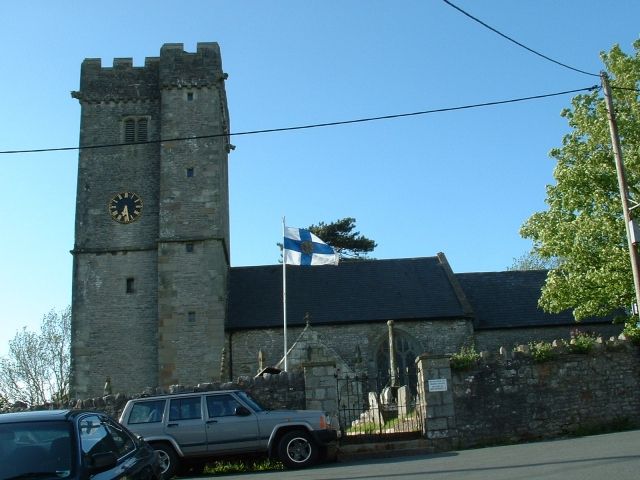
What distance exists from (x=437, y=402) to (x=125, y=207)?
1932 cm

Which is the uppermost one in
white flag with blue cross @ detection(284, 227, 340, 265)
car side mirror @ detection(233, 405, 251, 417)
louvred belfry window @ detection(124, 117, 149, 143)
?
louvred belfry window @ detection(124, 117, 149, 143)

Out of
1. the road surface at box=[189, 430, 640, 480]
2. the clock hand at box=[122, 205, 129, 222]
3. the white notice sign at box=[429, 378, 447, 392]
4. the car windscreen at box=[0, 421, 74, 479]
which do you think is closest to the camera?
the car windscreen at box=[0, 421, 74, 479]

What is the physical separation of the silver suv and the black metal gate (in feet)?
7.04

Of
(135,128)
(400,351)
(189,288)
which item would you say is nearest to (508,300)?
(400,351)

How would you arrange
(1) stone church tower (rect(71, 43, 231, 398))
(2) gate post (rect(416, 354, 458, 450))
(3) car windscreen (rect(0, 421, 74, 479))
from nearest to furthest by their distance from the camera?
1. (3) car windscreen (rect(0, 421, 74, 479))
2. (2) gate post (rect(416, 354, 458, 450))
3. (1) stone church tower (rect(71, 43, 231, 398))

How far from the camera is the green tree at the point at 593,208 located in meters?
20.9

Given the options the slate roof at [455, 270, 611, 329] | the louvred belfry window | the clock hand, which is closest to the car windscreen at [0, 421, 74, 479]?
the clock hand

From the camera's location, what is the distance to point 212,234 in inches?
1177

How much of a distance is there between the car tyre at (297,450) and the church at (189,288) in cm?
1369

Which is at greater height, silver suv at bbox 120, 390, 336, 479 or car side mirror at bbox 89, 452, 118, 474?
car side mirror at bbox 89, 452, 118, 474

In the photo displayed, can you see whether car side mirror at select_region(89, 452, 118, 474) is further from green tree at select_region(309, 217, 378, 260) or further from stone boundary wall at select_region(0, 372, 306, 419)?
green tree at select_region(309, 217, 378, 260)

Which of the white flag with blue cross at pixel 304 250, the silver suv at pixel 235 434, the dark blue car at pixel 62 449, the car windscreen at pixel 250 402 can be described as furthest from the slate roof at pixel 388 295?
the dark blue car at pixel 62 449

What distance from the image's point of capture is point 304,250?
26.0 meters

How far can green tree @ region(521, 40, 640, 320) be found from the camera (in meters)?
20.9
